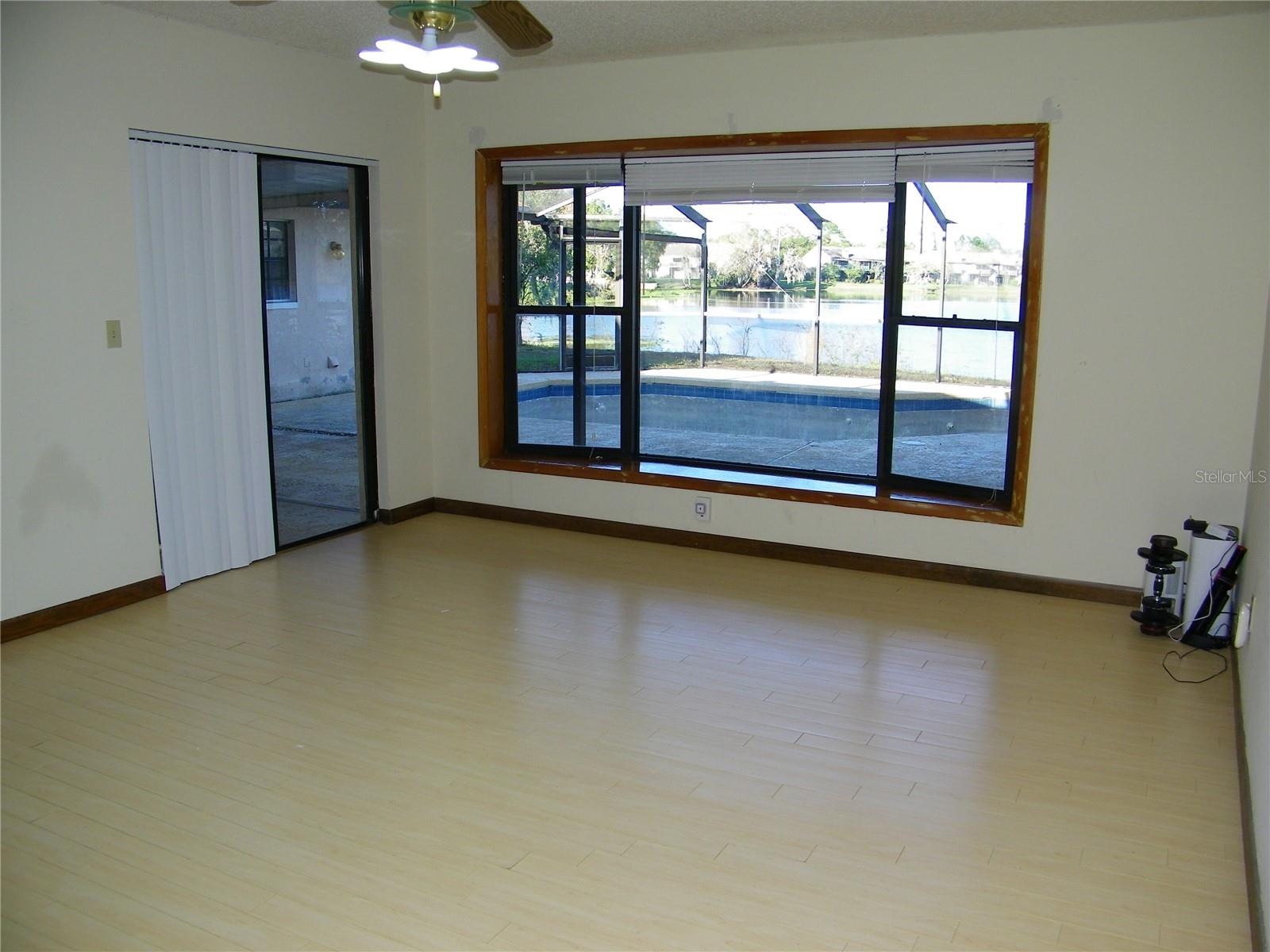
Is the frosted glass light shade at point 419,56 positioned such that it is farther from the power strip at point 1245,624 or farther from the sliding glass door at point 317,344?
the power strip at point 1245,624

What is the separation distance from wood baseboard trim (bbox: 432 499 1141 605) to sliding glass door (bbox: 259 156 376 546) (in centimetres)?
72

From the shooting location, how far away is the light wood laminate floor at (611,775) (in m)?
2.54

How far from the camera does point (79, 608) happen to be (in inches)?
177

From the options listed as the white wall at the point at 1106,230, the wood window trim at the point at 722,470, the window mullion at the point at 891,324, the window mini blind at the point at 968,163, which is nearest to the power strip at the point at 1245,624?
the white wall at the point at 1106,230

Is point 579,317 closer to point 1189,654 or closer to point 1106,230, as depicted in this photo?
point 1106,230

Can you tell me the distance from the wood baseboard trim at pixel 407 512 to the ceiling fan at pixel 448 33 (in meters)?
3.25

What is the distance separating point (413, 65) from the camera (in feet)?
10.9

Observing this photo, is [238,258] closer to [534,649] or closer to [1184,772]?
[534,649]

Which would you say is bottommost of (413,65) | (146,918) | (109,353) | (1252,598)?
(146,918)

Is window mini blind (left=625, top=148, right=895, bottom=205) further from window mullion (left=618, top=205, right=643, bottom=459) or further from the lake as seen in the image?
the lake

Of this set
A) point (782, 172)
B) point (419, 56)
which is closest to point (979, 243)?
point (782, 172)

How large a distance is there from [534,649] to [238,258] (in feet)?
8.31

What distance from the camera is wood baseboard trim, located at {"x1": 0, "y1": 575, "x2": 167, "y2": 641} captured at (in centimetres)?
425

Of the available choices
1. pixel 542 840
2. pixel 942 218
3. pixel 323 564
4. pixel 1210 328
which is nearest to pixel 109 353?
pixel 323 564
